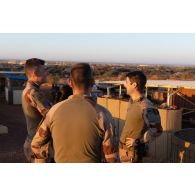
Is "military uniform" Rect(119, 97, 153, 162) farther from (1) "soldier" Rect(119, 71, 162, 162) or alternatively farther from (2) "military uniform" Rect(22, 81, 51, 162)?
(2) "military uniform" Rect(22, 81, 51, 162)

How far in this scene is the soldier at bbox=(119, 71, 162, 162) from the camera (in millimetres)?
3971

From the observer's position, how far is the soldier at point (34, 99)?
405 centimetres

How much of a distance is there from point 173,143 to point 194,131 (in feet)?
2.32

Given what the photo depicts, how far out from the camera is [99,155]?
287cm

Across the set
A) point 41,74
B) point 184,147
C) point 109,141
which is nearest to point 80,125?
point 109,141

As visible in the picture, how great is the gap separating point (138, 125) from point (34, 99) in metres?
1.30

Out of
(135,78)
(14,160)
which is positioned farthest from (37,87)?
(14,160)

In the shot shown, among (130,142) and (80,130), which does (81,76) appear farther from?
(130,142)

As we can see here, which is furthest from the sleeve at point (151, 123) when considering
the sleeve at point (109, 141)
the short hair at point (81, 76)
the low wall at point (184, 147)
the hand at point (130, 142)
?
the low wall at point (184, 147)

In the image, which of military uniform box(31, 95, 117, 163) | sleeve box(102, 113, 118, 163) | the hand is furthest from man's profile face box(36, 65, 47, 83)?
sleeve box(102, 113, 118, 163)

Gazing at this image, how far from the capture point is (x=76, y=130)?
2.75m

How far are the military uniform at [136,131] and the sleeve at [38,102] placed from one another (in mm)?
1011

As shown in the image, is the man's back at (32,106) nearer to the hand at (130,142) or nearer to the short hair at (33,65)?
the short hair at (33,65)

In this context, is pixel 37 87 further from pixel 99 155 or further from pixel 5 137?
pixel 5 137
